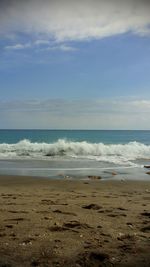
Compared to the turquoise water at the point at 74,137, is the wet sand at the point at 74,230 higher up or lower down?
lower down

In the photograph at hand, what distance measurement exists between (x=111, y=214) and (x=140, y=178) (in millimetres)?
7149

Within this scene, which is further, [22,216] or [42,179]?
[42,179]

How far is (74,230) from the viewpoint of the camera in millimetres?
5543

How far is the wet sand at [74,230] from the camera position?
441 cm

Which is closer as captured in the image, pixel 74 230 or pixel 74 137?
pixel 74 230

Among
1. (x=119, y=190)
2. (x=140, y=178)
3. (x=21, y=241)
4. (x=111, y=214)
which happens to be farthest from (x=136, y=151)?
(x=21, y=241)

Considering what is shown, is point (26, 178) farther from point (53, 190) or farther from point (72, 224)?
point (72, 224)

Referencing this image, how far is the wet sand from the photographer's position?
4.41 meters

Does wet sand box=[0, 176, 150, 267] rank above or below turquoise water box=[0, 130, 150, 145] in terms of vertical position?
below

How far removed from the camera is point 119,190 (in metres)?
11.0

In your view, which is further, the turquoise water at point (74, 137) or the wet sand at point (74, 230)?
the turquoise water at point (74, 137)

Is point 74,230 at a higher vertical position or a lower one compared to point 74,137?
lower

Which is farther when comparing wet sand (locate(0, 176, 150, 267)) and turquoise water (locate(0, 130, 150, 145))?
turquoise water (locate(0, 130, 150, 145))

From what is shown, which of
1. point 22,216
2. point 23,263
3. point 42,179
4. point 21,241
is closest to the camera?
point 23,263
